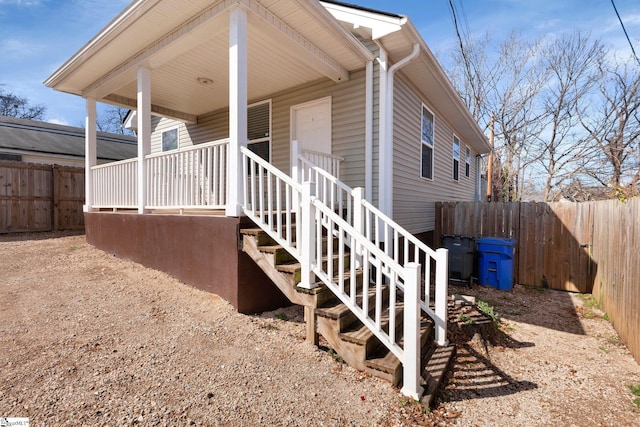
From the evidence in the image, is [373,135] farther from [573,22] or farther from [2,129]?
[573,22]

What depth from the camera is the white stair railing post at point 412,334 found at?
2.42 meters

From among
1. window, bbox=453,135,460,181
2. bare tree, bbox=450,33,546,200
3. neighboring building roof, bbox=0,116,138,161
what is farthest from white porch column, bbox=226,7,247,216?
bare tree, bbox=450,33,546,200

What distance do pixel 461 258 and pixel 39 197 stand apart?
10.2 metres

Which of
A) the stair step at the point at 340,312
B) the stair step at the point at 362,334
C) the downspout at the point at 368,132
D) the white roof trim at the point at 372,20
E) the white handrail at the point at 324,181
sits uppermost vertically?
the white roof trim at the point at 372,20

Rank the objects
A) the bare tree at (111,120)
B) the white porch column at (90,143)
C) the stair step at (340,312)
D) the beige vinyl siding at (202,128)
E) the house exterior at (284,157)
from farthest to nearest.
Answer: the bare tree at (111,120), the beige vinyl siding at (202,128), the white porch column at (90,143), the house exterior at (284,157), the stair step at (340,312)

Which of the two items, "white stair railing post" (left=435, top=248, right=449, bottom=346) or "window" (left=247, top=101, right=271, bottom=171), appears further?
"window" (left=247, top=101, right=271, bottom=171)

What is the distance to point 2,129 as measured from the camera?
12.1m

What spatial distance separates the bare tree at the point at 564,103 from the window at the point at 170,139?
17236 millimetres

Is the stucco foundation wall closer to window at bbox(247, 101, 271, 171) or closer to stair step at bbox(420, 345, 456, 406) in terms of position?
stair step at bbox(420, 345, 456, 406)

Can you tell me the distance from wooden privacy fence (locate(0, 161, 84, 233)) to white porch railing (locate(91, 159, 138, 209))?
9.75 ft

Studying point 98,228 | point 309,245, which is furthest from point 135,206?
point 309,245

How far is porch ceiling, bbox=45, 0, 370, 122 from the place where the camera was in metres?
3.96

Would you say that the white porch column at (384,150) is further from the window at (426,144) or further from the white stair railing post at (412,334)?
the white stair railing post at (412,334)

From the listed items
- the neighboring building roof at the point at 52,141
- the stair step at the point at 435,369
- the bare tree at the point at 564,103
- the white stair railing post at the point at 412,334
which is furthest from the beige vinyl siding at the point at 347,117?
the bare tree at the point at 564,103
